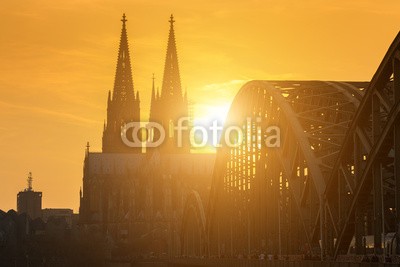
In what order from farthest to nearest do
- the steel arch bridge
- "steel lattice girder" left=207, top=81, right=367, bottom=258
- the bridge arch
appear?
1. the bridge arch
2. "steel lattice girder" left=207, top=81, right=367, bottom=258
3. the steel arch bridge

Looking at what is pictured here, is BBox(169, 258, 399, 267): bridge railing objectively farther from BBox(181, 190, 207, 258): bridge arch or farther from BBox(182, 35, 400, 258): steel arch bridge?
BBox(181, 190, 207, 258): bridge arch

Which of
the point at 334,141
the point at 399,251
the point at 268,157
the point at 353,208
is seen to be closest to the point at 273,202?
the point at 268,157

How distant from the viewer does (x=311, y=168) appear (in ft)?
214

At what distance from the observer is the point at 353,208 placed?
57.9 m

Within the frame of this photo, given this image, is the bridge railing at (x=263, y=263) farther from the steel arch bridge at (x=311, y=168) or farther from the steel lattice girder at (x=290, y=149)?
the steel lattice girder at (x=290, y=149)

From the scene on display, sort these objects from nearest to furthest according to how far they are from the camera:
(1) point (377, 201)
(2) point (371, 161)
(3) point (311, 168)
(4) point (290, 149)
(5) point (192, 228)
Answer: (2) point (371, 161)
(1) point (377, 201)
(3) point (311, 168)
(4) point (290, 149)
(5) point (192, 228)

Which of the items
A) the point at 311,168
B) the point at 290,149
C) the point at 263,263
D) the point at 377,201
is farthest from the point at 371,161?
the point at 290,149

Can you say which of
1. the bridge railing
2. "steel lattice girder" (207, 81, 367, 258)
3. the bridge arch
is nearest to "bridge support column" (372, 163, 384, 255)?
the bridge railing

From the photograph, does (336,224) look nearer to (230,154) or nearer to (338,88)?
(338,88)

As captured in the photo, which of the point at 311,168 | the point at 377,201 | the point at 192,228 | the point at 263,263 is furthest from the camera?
the point at 192,228

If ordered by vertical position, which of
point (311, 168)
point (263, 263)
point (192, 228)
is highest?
point (192, 228)

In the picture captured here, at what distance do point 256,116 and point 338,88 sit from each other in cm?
1078

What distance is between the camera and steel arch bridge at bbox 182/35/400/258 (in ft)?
179

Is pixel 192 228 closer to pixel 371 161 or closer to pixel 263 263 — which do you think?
pixel 263 263
